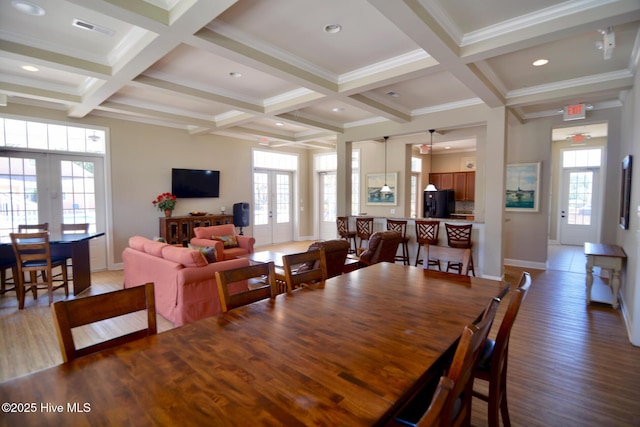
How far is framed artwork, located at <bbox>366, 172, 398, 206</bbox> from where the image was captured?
785 cm

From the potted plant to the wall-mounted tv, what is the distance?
1.19 ft

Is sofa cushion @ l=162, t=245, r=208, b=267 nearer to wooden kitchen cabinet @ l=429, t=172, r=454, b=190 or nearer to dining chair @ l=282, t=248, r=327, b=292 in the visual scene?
dining chair @ l=282, t=248, r=327, b=292

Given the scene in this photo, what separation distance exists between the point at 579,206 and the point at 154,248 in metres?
10.2

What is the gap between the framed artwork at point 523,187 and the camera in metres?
6.11

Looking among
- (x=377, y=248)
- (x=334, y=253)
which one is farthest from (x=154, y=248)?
(x=377, y=248)

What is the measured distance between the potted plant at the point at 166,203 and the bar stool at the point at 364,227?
3787 millimetres

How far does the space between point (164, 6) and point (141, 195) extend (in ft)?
15.3

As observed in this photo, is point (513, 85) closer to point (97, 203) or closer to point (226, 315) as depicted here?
point (226, 315)

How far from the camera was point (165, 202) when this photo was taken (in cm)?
636

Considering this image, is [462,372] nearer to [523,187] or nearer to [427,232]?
[427,232]

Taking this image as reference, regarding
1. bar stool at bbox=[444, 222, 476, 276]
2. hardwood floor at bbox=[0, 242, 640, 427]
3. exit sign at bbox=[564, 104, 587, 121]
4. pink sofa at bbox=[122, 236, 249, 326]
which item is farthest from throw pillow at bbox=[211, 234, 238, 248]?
exit sign at bbox=[564, 104, 587, 121]

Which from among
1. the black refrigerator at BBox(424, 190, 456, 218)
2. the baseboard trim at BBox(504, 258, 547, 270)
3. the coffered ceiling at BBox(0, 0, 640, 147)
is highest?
the coffered ceiling at BBox(0, 0, 640, 147)

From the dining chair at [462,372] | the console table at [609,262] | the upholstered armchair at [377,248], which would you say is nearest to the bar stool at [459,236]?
the upholstered armchair at [377,248]

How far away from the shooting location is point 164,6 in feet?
8.43
